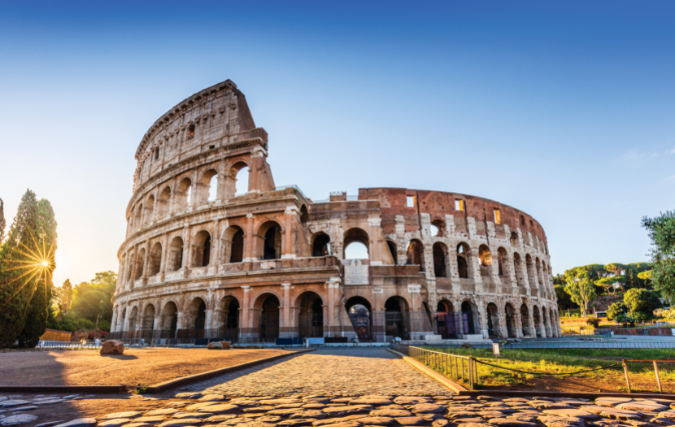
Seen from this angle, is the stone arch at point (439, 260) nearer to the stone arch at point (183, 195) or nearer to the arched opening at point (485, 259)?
the arched opening at point (485, 259)

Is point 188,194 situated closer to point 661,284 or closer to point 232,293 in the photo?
point 232,293

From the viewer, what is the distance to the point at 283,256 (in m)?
23.6

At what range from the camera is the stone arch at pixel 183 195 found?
95.3 feet

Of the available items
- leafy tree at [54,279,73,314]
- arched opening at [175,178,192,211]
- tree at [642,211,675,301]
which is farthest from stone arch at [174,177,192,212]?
leafy tree at [54,279,73,314]

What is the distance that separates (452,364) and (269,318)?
19.6 meters

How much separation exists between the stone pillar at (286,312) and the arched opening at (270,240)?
328 centimetres

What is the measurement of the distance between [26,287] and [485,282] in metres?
30.9

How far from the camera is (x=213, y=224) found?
2573 cm

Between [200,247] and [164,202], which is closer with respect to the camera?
[200,247]

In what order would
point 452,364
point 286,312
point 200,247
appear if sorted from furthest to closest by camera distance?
point 200,247, point 286,312, point 452,364

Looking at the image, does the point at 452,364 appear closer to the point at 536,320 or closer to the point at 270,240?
the point at 270,240

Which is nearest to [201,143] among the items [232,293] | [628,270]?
[232,293]

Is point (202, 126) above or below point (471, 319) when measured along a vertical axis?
above

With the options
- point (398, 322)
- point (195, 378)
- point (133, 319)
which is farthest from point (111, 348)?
point (398, 322)
